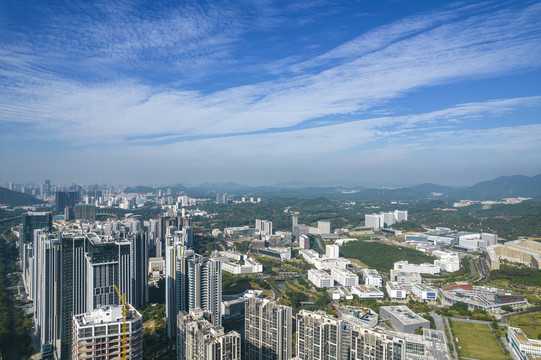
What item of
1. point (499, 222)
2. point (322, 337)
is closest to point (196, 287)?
point (322, 337)

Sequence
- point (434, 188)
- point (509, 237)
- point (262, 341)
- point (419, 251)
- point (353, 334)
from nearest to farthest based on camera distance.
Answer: point (353, 334), point (262, 341), point (419, 251), point (509, 237), point (434, 188)

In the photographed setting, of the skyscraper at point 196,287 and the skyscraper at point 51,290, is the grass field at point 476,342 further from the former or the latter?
the skyscraper at point 51,290

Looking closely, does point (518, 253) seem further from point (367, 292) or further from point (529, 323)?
point (367, 292)

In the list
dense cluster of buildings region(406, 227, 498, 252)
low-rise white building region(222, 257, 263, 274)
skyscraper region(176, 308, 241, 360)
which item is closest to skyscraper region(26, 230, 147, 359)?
skyscraper region(176, 308, 241, 360)

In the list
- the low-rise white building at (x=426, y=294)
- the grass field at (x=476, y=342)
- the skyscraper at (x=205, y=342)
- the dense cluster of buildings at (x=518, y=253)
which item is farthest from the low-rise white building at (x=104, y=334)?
the dense cluster of buildings at (x=518, y=253)

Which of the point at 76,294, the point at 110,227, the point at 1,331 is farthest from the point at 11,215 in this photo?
the point at 76,294

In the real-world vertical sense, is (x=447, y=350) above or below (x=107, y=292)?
below

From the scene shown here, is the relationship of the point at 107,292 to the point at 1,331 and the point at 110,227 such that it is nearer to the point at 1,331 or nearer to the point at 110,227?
the point at 1,331
